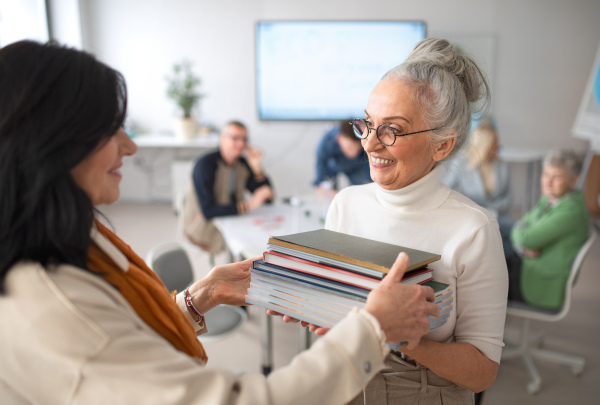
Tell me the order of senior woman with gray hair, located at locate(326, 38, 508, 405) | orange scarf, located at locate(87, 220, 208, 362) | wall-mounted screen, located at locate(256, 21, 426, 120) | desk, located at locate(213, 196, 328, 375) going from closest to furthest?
orange scarf, located at locate(87, 220, 208, 362) < senior woman with gray hair, located at locate(326, 38, 508, 405) < desk, located at locate(213, 196, 328, 375) < wall-mounted screen, located at locate(256, 21, 426, 120)

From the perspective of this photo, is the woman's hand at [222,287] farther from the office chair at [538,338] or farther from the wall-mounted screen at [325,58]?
the wall-mounted screen at [325,58]

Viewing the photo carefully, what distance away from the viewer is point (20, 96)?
701 mm

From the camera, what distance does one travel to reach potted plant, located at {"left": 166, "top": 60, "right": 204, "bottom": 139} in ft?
19.9

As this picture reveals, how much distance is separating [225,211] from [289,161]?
3653 mm

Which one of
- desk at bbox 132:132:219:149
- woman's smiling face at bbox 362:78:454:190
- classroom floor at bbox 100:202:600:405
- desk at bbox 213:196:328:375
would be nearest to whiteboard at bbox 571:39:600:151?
classroom floor at bbox 100:202:600:405

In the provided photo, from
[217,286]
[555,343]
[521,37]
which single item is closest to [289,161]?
[521,37]

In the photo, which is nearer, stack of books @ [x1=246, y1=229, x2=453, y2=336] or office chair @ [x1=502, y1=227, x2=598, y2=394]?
stack of books @ [x1=246, y1=229, x2=453, y2=336]

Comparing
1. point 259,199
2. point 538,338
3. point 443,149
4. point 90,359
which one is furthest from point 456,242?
point 538,338

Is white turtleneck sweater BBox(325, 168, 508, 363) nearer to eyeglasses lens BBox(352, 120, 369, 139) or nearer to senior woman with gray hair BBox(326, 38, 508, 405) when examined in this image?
senior woman with gray hair BBox(326, 38, 508, 405)

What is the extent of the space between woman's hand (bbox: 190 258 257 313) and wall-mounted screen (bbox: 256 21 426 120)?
209 inches

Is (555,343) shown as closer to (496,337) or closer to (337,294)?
(496,337)

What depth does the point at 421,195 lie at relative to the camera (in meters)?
1.15

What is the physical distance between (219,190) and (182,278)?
1.26 m

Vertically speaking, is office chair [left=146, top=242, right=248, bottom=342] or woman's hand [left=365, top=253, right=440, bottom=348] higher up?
woman's hand [left=365, top=253, right=440, bottom=348]
